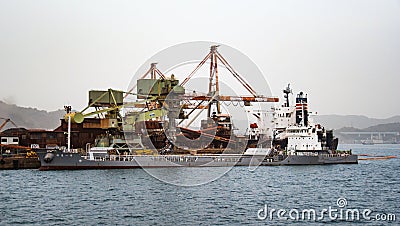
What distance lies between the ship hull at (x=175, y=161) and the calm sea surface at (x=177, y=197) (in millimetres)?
2360

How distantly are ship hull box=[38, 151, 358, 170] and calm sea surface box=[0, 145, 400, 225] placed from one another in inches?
92.9

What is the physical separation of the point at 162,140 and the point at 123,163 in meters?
12.9

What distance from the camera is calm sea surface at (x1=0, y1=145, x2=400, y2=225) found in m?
24.9

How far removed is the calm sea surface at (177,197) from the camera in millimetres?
24938

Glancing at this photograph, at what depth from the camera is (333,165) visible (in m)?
62.3

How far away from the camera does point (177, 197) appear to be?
105 ft

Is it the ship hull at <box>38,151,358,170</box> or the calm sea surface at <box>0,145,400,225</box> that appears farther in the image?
the ship hull at <box>38,151,358,170</box>

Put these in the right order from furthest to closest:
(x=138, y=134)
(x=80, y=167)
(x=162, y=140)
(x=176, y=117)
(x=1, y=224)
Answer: (x=162, y=140) < (x=138, y=134) < (x=176, y=117) < (x=80, y=167) < (x=1, y=224)

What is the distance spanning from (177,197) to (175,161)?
911 inches

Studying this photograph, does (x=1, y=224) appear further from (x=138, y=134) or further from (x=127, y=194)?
(x=138, y=134)

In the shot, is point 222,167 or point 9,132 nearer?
point 222,167

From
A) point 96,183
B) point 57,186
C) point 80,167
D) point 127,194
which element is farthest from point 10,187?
point 80,167

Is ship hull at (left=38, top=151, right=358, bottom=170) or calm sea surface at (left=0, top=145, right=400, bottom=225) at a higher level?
ship hull at (left=38, top=151, right=358, bottom=170)

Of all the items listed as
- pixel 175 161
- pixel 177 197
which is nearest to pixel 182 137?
pixel 175 161
